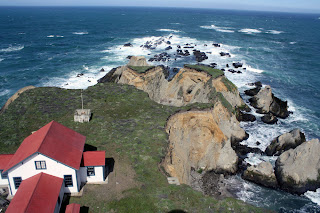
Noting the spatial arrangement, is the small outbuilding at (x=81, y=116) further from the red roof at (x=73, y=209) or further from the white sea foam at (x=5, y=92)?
the white sea foam at (x=5, y=92)

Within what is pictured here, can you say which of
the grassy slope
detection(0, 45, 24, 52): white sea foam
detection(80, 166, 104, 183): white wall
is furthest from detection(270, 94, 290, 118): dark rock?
detection(0, 45, 24, 52): white sea foam

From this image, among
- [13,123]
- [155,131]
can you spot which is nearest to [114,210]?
[155,131]

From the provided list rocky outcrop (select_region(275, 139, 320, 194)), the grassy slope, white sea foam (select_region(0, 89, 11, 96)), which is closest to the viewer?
the grassy slope

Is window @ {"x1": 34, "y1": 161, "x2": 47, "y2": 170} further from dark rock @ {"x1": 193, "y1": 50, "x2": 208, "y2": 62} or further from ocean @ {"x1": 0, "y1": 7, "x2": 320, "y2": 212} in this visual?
dark rock @ {"x1": 193, "y1": 50, "x2": 208, "y2": 62}

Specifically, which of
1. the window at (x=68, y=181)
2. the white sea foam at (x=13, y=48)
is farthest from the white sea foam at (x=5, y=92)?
the window at (x=68, y=181)

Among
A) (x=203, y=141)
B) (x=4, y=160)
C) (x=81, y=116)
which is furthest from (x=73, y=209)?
(x=203, y=141)
